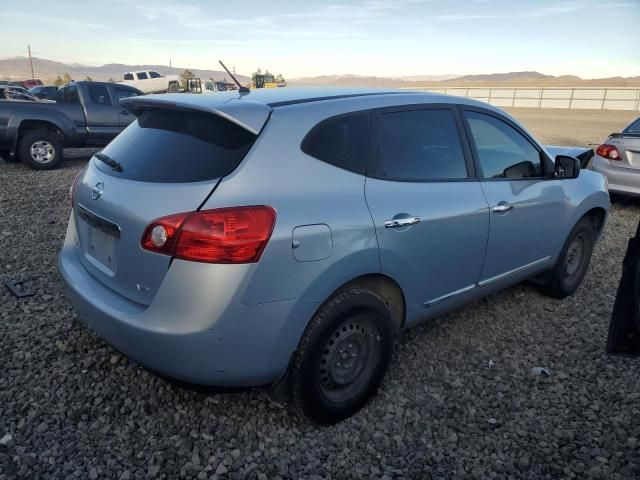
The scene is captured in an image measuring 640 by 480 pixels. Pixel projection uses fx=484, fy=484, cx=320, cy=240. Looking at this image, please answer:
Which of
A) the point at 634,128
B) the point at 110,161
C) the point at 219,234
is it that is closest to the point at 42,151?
the point at 110,161

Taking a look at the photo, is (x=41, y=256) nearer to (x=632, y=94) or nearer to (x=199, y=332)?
(x=199, y=332)

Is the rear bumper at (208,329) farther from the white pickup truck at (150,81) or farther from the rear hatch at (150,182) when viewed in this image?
the white pickup truck at (150,81)

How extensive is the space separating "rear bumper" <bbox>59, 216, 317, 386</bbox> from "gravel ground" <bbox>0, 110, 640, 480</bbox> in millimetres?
262

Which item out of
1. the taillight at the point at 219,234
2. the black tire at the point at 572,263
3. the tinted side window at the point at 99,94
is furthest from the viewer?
the tinted side window at the point at 99,94

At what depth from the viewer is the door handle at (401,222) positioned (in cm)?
257

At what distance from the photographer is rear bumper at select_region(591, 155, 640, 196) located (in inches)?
281

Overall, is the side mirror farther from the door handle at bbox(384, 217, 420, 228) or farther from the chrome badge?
the chrome badge

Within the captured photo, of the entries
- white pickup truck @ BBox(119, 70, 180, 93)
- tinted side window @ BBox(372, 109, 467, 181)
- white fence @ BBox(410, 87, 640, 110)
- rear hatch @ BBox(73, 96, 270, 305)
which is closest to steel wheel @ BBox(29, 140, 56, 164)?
rear hatch @ BBox(73, 96, 270, 305)

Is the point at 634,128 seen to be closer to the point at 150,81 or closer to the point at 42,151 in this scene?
the point at 42,151

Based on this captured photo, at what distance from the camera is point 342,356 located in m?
2.62

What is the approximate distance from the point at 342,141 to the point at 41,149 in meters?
9.73

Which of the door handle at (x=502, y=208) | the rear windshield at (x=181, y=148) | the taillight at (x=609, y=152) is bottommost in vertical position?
the taillight at (x=609, y=152)

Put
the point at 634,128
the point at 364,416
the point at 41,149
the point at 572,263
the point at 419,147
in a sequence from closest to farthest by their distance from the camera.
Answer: the point at 364,416
the point at 419,147
the point at 572,263
the point at 634,128
the point at 41,149

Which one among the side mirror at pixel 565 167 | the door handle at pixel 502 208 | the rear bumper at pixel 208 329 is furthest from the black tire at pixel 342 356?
the side mirror at pixel 565 167
